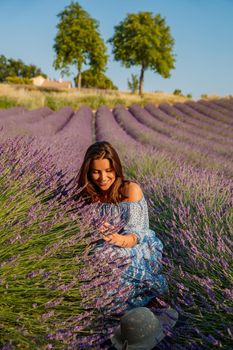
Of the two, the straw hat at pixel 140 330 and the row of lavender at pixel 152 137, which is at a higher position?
the straw hat at pixel 140 330

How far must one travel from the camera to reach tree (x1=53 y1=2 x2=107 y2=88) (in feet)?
123

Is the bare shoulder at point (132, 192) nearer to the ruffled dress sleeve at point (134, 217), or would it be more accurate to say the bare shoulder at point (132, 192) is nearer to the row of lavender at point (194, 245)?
the ruffled dress sleeve at point (134, 217)

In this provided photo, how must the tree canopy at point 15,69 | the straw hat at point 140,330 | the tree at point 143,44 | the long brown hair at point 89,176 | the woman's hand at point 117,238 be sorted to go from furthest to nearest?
1. the tree canopy at point 15,69
2. the tree at point 143,44
3. the long brown hair at point 89,176
4. the woman's hand at point 117,238
5. the straw hat at point 140,330

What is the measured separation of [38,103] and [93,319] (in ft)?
64.1

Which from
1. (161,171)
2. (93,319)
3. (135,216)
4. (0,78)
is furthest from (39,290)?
(0,78)

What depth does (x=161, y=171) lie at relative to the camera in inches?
173

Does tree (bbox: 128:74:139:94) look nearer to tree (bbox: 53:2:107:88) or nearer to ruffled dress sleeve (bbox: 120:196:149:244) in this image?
tree (bbox: 53:2:107:88)

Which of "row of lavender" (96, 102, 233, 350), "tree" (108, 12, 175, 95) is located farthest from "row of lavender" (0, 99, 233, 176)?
"tree" (108, 12, 175, 95)

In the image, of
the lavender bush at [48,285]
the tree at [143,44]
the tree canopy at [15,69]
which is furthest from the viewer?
the tree canopy at [15,69]

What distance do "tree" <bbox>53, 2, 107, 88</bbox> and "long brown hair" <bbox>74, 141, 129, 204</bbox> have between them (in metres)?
35.6

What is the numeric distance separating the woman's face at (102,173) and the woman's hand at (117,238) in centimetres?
33

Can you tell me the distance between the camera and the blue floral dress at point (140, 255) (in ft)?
7.17

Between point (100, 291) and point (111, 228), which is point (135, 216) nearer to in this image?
point (111, 228)

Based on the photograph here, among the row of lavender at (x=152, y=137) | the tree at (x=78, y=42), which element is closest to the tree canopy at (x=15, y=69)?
the tree at (x=78, y=42)
